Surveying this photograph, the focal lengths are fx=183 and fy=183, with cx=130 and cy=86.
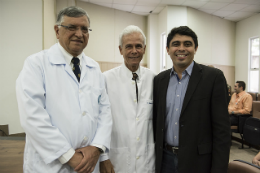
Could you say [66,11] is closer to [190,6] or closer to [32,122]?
[32,122]

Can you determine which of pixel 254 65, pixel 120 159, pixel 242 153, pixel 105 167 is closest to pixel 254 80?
pixel 254 65

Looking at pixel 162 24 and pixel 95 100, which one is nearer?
pixel 95 100

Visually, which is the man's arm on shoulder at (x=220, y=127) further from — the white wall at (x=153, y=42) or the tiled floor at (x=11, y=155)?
the white wall at (x=153, y=42)

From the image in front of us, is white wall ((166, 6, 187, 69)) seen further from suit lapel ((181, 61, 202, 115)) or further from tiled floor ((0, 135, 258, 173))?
suit lapel ((181, 61, 202, 115))

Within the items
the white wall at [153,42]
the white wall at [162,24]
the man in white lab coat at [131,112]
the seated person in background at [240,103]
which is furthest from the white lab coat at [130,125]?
the white wall at [153,42]

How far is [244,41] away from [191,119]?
28.0 ft

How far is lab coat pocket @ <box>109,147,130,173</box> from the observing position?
1525mm

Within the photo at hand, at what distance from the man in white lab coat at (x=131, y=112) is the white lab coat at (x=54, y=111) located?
11.1 inches

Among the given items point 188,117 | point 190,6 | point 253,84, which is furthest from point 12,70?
point 253,84

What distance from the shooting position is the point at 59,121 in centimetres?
112

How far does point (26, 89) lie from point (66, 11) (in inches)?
22.9

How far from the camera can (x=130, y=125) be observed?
156 centimetres

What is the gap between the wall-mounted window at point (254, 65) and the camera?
7.59 metres

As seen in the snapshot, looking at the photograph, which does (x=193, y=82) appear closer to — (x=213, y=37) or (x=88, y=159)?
(x=88, y=159)
